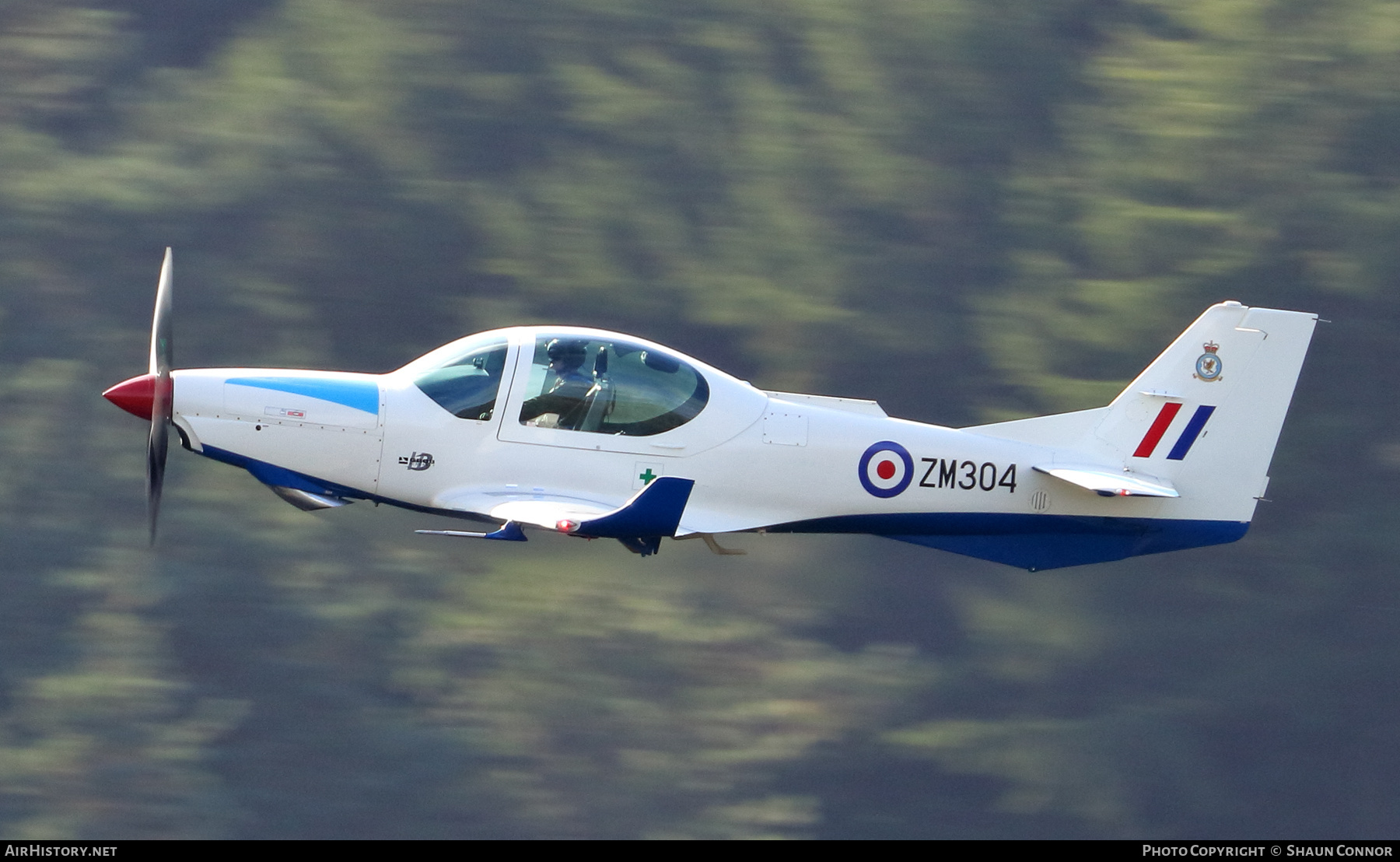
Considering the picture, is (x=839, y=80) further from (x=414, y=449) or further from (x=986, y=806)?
(x=414, y=449)

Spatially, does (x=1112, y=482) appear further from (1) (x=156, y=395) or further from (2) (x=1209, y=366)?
(1) (x=156, y=395)

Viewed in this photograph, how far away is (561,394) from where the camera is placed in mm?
7934

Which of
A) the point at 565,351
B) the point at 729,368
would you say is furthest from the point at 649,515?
the point at 729,368

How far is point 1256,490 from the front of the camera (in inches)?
349

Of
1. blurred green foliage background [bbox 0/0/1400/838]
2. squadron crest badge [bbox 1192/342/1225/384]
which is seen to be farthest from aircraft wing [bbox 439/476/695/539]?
blurred green foliage background [bbox 0/0/1400/838]

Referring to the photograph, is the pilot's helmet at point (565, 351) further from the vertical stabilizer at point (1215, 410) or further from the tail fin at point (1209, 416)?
the vertical stabilizer at point (1215, 410)

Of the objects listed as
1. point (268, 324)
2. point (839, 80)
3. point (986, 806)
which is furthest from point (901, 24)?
point (986, 806)

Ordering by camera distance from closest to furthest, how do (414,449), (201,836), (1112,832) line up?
(414,449) → (201,836) → (1112,832)

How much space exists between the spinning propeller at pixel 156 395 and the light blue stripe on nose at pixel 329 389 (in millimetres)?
330

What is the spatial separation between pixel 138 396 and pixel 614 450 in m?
2.45

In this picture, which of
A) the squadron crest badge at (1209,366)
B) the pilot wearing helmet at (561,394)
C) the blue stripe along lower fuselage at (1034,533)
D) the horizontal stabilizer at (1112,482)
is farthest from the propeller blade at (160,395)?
the squadron crest badge at (1209,366)

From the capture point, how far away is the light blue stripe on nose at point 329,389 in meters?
7.95

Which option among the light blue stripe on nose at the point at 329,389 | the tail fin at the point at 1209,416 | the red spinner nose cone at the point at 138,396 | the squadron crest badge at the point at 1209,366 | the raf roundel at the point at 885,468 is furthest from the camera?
the squadron crest badge at the point at 1209,366

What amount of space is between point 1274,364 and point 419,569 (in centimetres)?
783
